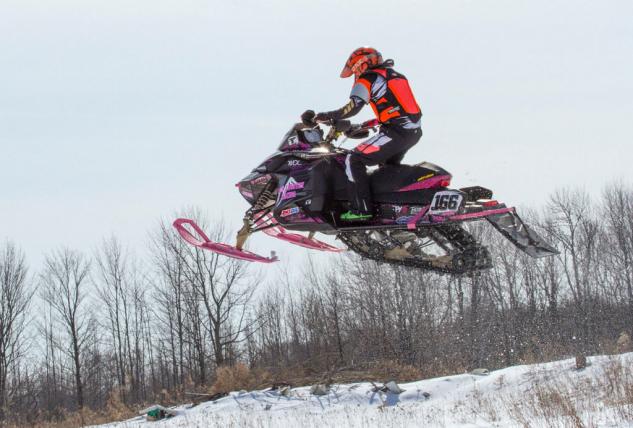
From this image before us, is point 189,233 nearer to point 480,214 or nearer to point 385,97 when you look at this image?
point 385,97

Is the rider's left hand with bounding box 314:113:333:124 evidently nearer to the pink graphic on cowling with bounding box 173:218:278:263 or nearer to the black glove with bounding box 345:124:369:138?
the black glove with bounding box 345:124:369:138

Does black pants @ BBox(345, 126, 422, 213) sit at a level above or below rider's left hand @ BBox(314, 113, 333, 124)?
A: below

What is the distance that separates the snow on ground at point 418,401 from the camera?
977 cm

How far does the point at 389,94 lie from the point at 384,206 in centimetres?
123

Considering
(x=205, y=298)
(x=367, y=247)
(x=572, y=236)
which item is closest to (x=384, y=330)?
(x=205, y=298)

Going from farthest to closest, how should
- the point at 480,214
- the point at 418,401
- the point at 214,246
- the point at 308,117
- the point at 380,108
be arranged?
the point at 418,401, the point at 214,246, the point at 308,117, the point at 380,108, the point at 480,214

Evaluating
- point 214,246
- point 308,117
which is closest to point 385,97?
point 308,117

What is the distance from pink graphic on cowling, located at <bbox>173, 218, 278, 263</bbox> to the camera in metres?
8.05

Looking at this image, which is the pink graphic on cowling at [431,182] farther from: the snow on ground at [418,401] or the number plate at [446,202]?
the snow on ground at [418,401]

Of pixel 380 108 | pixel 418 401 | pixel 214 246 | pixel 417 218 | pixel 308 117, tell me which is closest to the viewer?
pixel 417 218

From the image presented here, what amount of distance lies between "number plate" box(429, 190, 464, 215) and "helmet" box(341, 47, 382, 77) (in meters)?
1.56

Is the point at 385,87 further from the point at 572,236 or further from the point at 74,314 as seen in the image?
the point at 572,236

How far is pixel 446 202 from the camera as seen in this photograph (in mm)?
6340

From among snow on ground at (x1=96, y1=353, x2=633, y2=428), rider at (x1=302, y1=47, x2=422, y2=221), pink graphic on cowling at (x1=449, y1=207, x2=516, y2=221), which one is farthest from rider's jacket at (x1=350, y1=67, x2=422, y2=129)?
snow on ground at (x1=96, y1=353, x2=633, y2=428)
